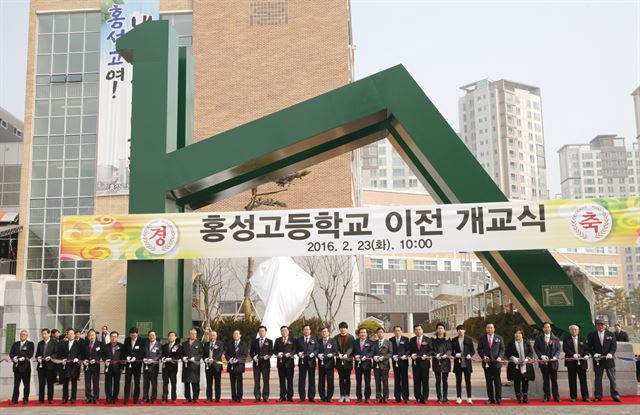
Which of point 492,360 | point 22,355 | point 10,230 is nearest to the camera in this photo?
point 492,360

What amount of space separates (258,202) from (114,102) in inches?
387

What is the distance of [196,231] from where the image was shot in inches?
485

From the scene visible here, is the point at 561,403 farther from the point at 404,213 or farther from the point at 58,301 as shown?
the point at 58,301

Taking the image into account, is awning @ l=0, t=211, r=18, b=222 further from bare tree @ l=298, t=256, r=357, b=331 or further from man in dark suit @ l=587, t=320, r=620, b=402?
man in dark suit @ l=587, t=320, r=620, b=402

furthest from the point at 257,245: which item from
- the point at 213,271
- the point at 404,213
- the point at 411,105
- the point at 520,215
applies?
the point at 213,271

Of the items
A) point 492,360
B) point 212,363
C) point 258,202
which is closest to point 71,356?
point 212,363

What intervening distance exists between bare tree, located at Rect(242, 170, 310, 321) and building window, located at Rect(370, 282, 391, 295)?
→ 39.3 m

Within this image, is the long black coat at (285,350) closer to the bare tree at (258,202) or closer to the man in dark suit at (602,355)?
the man in dark suit at (602,355)

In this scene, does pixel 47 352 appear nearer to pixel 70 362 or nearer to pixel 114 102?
pixel 70 362

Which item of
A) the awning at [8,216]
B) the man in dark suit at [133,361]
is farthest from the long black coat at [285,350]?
the awning at [8,216]

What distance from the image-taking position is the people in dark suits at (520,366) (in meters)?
11.5

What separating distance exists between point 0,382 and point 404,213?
27.6ft

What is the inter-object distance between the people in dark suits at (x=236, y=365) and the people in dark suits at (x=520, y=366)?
464 centimetres

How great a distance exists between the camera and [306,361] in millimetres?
12195
